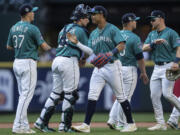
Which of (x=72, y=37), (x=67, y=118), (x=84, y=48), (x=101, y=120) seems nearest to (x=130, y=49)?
(x=84, y=48)

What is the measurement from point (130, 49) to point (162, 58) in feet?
2.18

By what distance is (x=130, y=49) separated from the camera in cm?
907

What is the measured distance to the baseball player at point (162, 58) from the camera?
8.62m

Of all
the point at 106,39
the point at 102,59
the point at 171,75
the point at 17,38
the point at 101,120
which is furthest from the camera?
the point at 101,120

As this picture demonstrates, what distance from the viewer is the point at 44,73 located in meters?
13.7

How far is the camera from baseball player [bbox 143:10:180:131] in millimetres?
8617

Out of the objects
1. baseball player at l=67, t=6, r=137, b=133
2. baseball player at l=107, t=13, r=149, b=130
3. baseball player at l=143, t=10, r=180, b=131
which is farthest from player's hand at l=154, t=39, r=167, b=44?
baseball player at l=67, t=6, r=137, b=133

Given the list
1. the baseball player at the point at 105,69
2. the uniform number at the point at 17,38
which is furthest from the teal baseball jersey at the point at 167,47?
the uniform number at the point at 17,38

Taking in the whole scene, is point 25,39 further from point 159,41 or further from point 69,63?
point 159,41

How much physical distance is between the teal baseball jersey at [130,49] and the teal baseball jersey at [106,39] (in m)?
0.82

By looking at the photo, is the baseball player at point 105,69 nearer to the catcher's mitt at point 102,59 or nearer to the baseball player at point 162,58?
the catcher's mitt at point 102,59

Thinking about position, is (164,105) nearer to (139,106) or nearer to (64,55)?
(139,106)

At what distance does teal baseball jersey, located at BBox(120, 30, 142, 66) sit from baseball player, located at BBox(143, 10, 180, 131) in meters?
0.20

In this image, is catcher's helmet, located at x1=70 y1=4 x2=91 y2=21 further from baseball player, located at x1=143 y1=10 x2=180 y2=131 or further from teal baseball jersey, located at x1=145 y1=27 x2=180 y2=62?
teal baseball jersey, located at x1=145 y1=27 x2=180 y2=62
